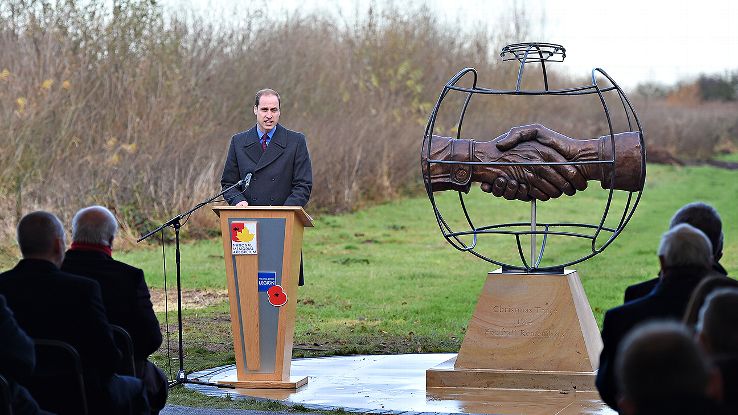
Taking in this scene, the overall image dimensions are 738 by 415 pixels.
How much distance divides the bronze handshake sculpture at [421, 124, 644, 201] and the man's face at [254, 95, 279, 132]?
1.11m

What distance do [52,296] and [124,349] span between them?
0.64m

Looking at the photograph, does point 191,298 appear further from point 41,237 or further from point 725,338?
point 725,338

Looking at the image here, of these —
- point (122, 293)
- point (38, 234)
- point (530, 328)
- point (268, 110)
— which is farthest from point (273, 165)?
point (38, 234)

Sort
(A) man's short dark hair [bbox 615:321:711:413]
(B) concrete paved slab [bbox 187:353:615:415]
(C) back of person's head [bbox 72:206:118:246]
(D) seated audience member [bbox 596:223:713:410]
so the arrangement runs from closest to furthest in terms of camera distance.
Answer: (A) man's short dark hair [bbox 615:321:711:413], (D) seated audience member [bbox 596:223:713:410], (C) back of person's head [bbox 72:206:118:246], (B) concrete paved slab [bbox 187:353:615:415]

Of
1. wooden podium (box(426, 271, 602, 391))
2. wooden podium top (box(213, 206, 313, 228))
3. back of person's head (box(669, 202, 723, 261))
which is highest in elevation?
back of person's head (box(669, 202, 723, 261))

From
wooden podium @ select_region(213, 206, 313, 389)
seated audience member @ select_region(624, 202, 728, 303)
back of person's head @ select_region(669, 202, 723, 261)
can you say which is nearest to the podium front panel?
wooden podium @ select_region(213, 206, 313, 389)

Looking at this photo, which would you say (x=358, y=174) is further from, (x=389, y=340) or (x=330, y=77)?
(x=389, y=340)

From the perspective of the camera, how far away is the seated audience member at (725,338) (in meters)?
3.86

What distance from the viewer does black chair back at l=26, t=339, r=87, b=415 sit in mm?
5535

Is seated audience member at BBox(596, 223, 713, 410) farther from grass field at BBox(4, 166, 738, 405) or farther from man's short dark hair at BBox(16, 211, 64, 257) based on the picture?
grass field at BBox(4, 166, 738, 405)

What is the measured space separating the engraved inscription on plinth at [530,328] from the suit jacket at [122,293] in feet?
11.1

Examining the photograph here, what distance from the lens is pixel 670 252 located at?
5145 mm

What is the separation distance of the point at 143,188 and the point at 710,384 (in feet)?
59.5

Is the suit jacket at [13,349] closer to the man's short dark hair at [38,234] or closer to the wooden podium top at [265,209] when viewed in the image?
the man's short dark hair at [38,234]
